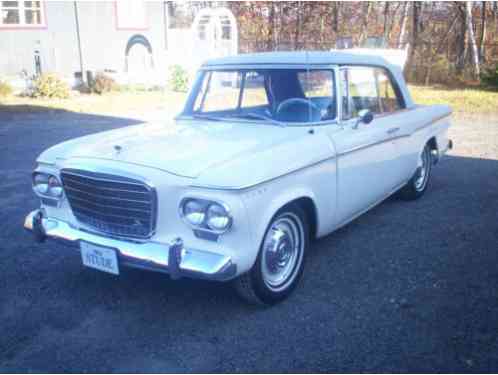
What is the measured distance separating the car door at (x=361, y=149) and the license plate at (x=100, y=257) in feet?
5.97

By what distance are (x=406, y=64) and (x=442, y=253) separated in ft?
55.7

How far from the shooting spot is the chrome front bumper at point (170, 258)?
2.94 m

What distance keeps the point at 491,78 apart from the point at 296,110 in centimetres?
1414

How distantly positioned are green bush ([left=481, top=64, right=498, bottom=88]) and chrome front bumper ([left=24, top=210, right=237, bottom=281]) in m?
15.6

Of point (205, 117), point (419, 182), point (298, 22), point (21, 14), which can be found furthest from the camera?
point (298, 22)

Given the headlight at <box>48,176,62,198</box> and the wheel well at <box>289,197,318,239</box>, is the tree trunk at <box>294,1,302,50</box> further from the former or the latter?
the headlight at <box>48,176,62,198</box>

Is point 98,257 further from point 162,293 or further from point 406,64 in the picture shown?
point 406,64

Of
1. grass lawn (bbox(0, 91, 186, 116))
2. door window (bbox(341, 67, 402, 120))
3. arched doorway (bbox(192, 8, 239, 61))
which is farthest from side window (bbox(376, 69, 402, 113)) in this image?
arched doorway (bbox(192, 8, 239, 61))

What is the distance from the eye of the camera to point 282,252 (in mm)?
3551

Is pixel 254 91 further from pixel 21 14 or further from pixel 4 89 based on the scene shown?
pixel 21 14

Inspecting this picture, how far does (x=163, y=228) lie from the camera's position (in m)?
3.12

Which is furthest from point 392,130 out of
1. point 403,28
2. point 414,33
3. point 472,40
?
point 403,28

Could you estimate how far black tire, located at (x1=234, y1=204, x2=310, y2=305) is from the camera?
130 inches

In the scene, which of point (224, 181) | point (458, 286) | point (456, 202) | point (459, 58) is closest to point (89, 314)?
point (224, 181)
